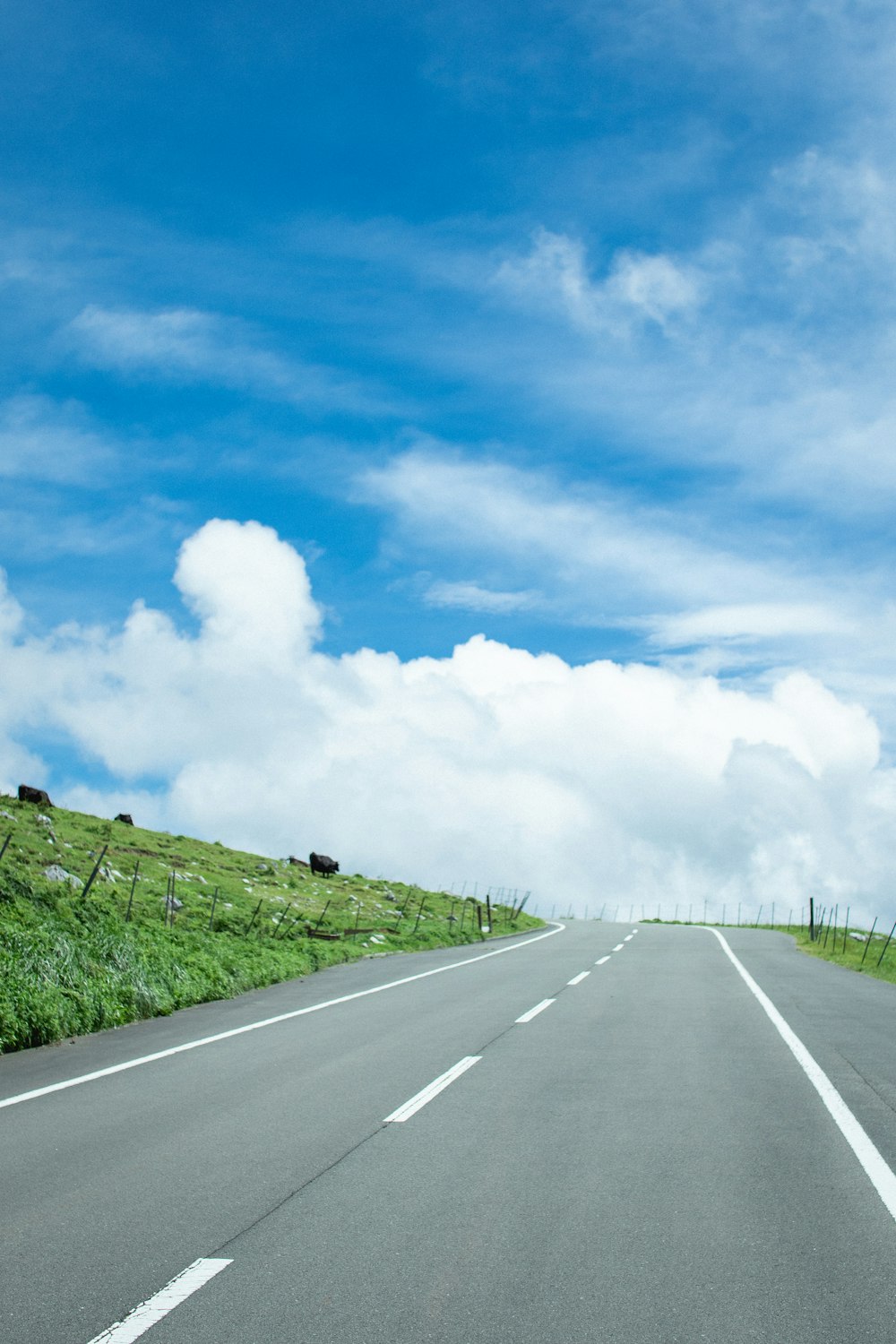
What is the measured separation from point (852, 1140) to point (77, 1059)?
750cm

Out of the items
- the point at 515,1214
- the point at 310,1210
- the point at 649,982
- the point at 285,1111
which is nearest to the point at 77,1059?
the point at 285,1111

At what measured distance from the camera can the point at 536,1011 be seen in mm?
14719

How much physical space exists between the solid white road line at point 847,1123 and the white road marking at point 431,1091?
3200 millimetres

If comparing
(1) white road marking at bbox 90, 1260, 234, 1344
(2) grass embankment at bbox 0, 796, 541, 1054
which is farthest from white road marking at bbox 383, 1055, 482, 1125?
(2) grass embankment at bbox 0, 796, 541, 1054

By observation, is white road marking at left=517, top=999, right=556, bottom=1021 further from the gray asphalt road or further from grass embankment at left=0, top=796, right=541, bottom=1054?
grass embankment at left=0, top=796, right=541, bottom=1054

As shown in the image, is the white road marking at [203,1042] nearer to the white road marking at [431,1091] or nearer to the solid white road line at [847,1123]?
the white road marking at [431,1091]

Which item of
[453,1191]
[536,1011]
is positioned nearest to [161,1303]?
[453,1191]

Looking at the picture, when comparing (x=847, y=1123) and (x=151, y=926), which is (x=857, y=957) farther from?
(x=847, y=1123)

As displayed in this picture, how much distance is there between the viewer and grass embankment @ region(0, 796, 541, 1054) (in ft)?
42.2

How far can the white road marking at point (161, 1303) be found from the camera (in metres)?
4.02

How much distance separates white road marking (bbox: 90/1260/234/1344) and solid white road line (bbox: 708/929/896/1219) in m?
3.66

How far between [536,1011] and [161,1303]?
35.8ft

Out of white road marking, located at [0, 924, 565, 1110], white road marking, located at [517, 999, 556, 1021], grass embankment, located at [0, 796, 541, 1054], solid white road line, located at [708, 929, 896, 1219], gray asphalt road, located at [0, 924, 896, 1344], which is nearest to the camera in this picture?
gray asphalt road, located at [0, 924, 896, 1344]

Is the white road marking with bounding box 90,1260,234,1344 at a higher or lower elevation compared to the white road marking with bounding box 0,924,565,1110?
higher
